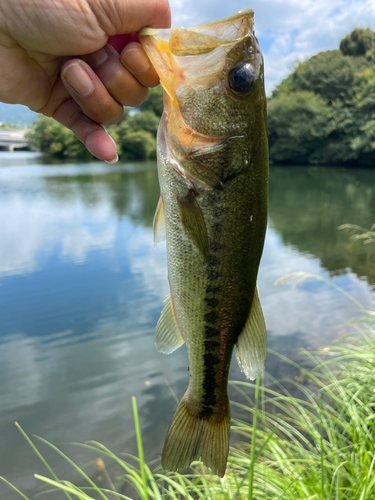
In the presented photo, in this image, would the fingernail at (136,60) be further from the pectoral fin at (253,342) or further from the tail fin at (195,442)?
the tail fin at (195,442)

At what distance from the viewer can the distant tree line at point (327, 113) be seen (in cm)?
3375

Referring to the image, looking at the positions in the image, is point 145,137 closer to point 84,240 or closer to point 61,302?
point 84,240

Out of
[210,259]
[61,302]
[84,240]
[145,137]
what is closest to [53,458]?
[61,302]

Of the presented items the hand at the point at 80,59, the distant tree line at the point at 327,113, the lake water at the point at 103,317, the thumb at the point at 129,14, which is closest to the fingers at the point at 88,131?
the hand at the point at 80,59

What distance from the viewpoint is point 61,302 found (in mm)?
7770

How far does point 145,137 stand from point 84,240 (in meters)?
36.2

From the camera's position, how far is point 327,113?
36.1 m

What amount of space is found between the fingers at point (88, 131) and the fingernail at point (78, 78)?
281mm

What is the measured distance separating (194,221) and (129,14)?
93 cm

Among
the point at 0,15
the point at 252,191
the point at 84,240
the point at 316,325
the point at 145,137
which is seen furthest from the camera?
the point at 145,137

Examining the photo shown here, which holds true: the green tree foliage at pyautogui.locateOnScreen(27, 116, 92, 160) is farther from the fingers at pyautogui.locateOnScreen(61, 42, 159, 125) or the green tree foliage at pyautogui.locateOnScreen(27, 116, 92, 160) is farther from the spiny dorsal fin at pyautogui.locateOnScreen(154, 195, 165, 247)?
the spiny dorsal fin at pyautogui.locateOnScreen(154, 195, 165, 247)

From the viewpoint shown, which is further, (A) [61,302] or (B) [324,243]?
(B) [324,243]

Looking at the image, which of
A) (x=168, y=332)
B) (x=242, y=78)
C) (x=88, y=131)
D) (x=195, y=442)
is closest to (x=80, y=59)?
(x=88, y=131)

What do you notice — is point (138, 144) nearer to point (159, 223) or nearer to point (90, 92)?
point (90, 92)
